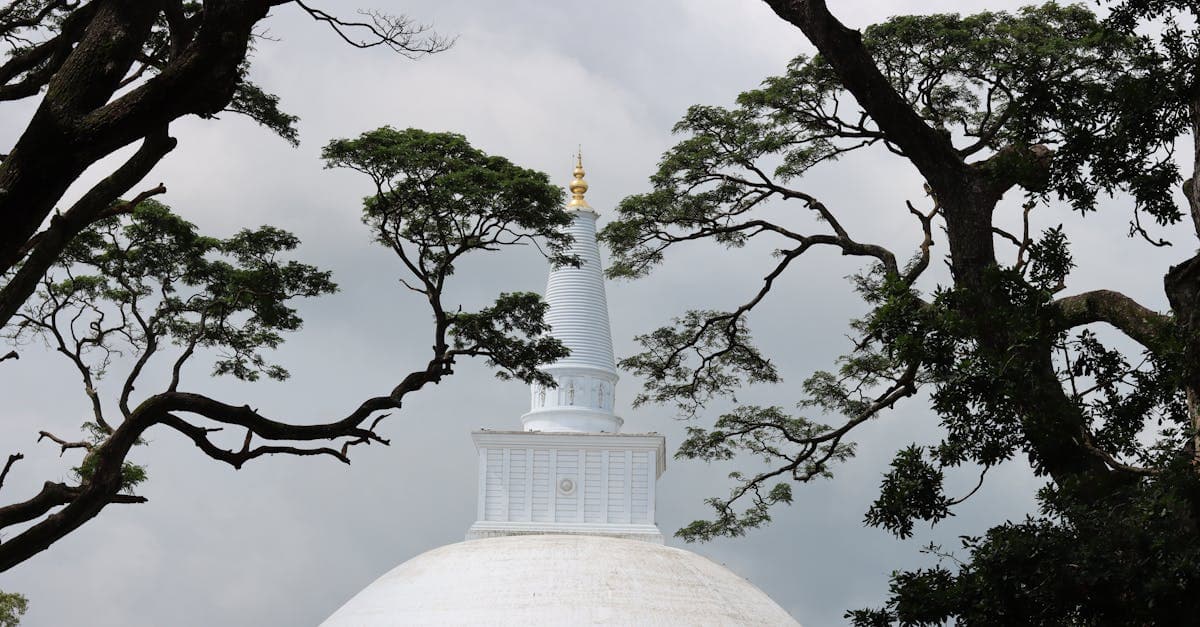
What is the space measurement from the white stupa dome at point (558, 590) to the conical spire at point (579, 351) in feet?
31.5

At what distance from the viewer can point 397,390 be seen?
2066cm

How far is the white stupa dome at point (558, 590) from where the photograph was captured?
40.0 metres

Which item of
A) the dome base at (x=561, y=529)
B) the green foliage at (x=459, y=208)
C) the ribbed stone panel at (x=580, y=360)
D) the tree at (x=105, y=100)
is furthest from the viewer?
the ribbed stone panel at (x=580, y=360)

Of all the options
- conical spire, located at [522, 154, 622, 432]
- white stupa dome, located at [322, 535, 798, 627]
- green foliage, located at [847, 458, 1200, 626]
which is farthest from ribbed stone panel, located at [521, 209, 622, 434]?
green foliage, located at [847, 458, 1200, 626]

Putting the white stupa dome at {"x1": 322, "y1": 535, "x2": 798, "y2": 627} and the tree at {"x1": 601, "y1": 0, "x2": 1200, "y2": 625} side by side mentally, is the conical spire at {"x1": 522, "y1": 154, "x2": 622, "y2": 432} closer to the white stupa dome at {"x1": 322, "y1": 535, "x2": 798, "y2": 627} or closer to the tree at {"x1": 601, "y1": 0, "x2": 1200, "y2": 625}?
the white stupa dome at {"x1": 322, "y1": 535, "x2": 798, "y2": 627}

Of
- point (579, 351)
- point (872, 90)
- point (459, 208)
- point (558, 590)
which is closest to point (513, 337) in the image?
point (459, 208)

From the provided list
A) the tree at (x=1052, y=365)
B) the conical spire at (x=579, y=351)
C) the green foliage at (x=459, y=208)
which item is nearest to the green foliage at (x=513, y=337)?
the green foliage at (x=459, y=208)

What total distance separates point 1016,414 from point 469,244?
13.5m

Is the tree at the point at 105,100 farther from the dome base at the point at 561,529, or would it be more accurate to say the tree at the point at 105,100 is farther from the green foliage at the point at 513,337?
the dome base at the point at 561,529

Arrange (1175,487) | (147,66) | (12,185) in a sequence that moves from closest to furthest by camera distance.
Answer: (12,185)
(1175,487)
(147,66)

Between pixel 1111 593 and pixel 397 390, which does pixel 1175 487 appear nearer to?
pixel 1111 593

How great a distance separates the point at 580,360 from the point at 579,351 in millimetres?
347

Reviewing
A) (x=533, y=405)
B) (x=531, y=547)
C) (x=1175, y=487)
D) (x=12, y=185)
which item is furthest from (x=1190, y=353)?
(x=533, y=405)

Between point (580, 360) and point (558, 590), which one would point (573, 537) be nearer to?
point (558, 590)
